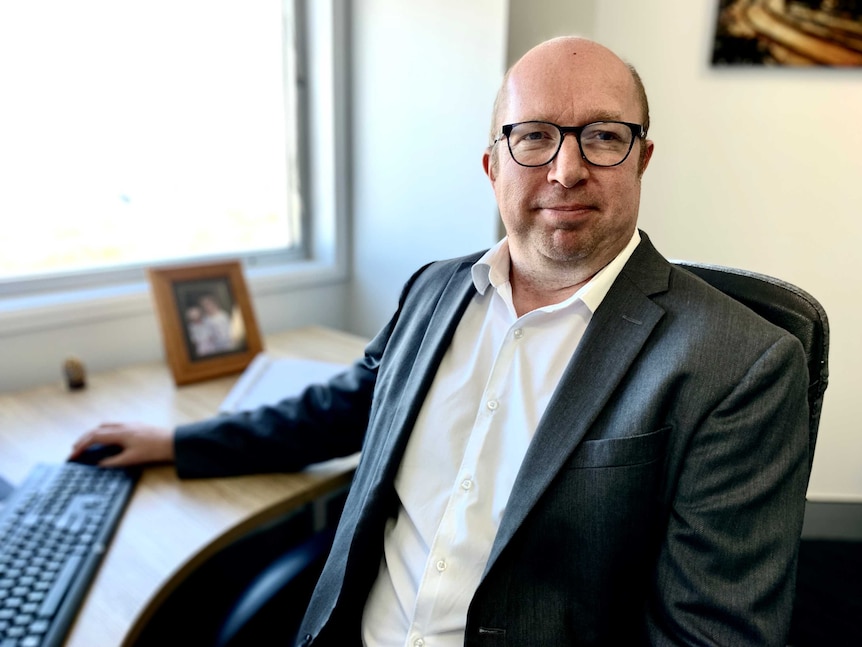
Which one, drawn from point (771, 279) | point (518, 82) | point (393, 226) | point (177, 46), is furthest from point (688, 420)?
point (177, 46)

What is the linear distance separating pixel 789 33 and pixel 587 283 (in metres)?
1.48

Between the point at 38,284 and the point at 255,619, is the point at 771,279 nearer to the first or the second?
the point at 255,619

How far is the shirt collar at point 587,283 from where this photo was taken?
0.86m

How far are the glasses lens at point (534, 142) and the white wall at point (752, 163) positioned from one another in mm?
1271

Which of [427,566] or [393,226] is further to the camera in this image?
[393,226]

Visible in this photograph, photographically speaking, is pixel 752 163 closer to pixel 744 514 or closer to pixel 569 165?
pixel 569 165

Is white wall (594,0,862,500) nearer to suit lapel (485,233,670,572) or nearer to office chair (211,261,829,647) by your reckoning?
office chair (211,261,829,647)

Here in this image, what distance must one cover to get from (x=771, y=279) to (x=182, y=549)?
3.01 ft

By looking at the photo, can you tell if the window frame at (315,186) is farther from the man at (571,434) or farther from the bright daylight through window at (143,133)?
the man at (571,434)

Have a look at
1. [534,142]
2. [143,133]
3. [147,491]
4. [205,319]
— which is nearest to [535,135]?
[534,142]

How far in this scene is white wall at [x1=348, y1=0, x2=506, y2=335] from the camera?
1.75m

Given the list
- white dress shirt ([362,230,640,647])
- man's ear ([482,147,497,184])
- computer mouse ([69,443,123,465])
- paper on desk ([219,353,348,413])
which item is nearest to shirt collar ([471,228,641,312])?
white dress shirt ([362,230,640,647])

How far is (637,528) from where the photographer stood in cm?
74

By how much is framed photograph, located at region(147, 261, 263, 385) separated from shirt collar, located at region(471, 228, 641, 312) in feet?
2.92
